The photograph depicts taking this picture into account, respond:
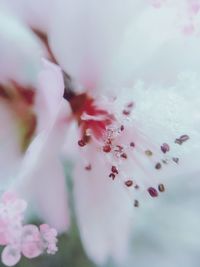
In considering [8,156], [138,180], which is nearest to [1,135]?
[8,156]

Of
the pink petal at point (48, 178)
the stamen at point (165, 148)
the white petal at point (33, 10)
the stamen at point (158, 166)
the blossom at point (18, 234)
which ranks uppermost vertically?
the white petal at point (33, 10)

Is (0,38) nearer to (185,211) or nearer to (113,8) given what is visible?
(113,8)

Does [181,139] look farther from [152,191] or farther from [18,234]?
[18,234]

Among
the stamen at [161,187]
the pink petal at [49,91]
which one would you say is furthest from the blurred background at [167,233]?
the pink petal at [49,91]

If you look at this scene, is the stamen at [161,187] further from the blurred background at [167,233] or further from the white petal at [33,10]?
the white petal at [33,10]

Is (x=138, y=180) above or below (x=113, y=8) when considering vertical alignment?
below

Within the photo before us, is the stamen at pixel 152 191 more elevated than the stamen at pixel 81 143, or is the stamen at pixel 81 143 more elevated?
the stamen at pixel 81 143

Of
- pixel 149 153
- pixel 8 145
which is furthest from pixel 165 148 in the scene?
pixel 8 145

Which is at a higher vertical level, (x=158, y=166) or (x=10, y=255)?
(x=158, y=166)

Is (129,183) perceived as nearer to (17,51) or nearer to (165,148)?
(165,148)
